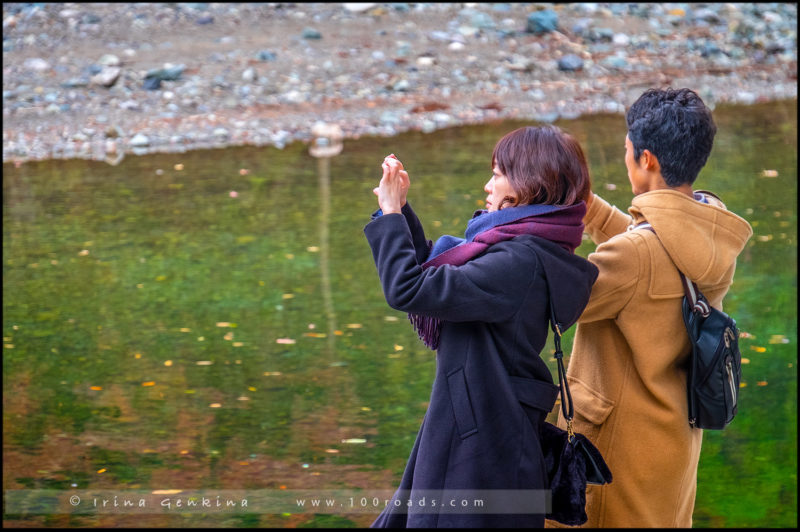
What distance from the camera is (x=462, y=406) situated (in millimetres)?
2000

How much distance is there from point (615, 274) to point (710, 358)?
26 centimetres

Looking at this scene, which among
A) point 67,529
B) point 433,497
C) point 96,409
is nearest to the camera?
point 433,497

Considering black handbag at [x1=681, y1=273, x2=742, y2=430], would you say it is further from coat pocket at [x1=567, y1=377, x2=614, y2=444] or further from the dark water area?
the dark water area

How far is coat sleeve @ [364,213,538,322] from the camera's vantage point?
1929 millimetres

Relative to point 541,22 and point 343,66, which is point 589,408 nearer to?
point 343,66

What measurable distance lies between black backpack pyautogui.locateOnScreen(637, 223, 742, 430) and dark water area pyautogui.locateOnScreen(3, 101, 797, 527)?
1201 millimetres

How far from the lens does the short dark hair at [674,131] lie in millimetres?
2143

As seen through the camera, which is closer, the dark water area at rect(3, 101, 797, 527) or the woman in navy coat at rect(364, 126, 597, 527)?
the woman in navy coat at rect(364, 126, 597, 527)

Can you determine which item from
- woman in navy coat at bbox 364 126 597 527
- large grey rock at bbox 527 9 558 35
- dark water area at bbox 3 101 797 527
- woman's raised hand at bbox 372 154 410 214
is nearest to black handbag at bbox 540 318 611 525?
woman in navy coat at bbox 364 126 597 527

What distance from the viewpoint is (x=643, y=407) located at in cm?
221

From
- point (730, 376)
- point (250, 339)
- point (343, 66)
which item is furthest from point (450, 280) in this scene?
point (343, 66)

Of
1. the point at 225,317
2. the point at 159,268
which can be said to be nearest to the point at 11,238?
the point at 159,268

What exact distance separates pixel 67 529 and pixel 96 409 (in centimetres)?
98

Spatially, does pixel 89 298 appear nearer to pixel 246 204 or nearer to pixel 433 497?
pixel 246 204
